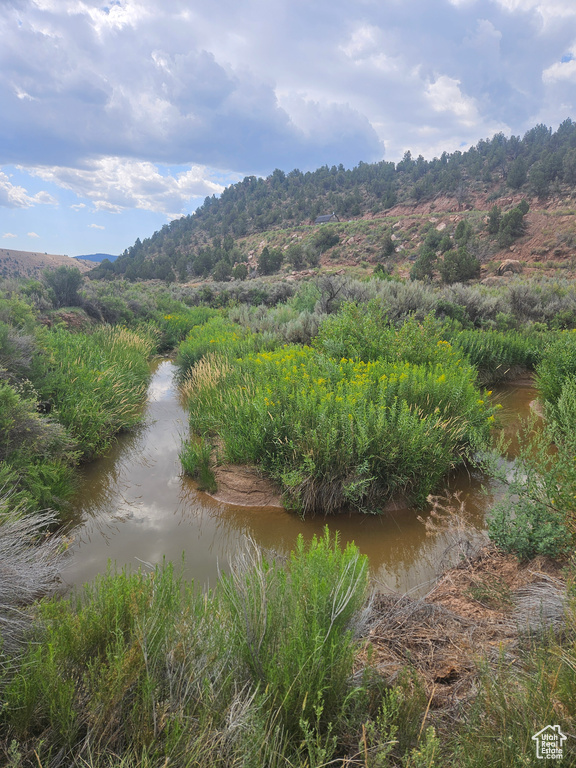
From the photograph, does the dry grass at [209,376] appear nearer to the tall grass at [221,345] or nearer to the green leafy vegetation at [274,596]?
the green leafy vegetation at [274,596]

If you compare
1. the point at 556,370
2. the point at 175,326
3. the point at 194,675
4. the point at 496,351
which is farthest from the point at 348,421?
the point at 175,326

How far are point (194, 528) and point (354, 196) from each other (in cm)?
7345

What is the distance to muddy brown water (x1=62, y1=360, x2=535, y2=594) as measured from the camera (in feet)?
14.6

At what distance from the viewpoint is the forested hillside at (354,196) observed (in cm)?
4712

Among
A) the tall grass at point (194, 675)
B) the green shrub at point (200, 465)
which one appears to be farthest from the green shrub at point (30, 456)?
the tall grass at point (194, 675)

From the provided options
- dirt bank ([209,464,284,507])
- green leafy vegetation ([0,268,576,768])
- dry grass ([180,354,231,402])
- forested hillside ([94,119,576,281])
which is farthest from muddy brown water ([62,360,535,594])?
forested hillside ([94,119,576,281])

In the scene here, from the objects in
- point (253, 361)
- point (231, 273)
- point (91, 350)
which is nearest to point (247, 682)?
point (253, 361)

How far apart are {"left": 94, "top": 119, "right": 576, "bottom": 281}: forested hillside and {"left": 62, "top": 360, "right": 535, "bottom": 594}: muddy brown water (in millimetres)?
38231

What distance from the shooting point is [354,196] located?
69.6 meters

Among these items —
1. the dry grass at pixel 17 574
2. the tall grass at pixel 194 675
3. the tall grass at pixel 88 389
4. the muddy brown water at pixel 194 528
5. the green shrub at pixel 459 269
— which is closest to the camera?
the tall grass at pixel 194 675

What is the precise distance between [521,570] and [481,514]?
1.91 m

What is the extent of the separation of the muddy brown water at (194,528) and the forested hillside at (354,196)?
1505 inches

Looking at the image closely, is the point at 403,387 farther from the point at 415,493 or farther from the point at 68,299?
the point at 68,299

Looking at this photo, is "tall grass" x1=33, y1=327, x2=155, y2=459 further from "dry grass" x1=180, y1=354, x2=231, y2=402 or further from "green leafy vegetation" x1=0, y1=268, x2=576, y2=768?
"dry grass" x1=180, y1=354, x2=231, y2=402
